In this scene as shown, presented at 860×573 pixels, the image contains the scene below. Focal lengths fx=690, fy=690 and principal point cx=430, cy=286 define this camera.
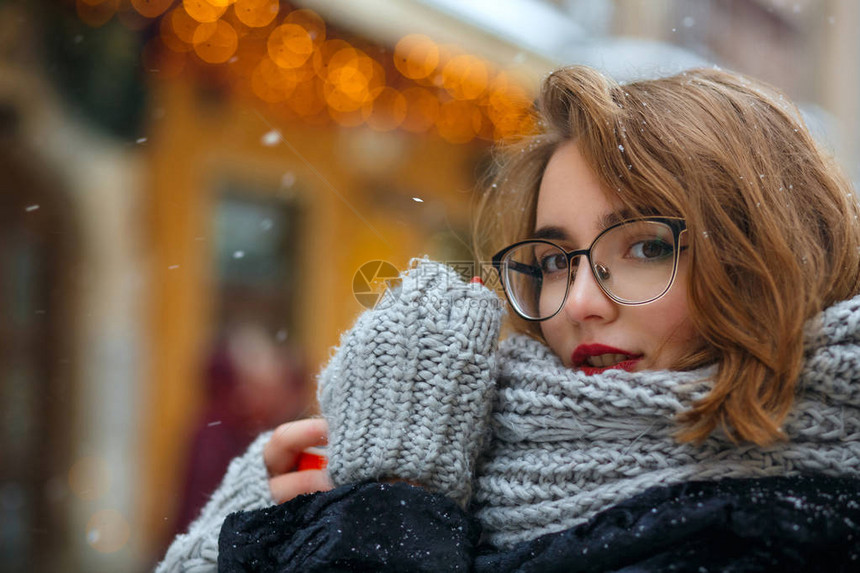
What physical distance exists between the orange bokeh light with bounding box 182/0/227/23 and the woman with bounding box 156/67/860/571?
8.76ft

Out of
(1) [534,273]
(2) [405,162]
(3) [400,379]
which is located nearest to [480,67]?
(2) [405,162]

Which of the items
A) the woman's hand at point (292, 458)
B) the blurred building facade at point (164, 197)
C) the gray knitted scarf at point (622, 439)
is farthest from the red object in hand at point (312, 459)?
the blurred building facade at point (164, 197)

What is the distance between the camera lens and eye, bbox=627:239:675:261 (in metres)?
1.16

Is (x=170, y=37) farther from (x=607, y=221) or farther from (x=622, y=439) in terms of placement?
(x=622, y=439)

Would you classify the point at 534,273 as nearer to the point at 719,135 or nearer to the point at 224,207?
the point at 719,135

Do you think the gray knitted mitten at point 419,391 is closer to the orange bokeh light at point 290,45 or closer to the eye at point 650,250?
the eye at point 650,250

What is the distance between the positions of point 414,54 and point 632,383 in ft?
11.9

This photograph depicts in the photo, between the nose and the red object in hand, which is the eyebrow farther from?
the red object in hand

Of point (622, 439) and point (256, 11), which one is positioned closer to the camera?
point (622, 439)

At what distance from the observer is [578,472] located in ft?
3.70

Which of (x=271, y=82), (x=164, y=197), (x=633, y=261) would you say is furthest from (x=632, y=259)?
(x=164, y=197)

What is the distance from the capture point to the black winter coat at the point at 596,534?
3.08 ft

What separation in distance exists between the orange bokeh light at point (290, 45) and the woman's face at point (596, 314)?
2.93 metres

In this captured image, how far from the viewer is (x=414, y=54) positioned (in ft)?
14.2
